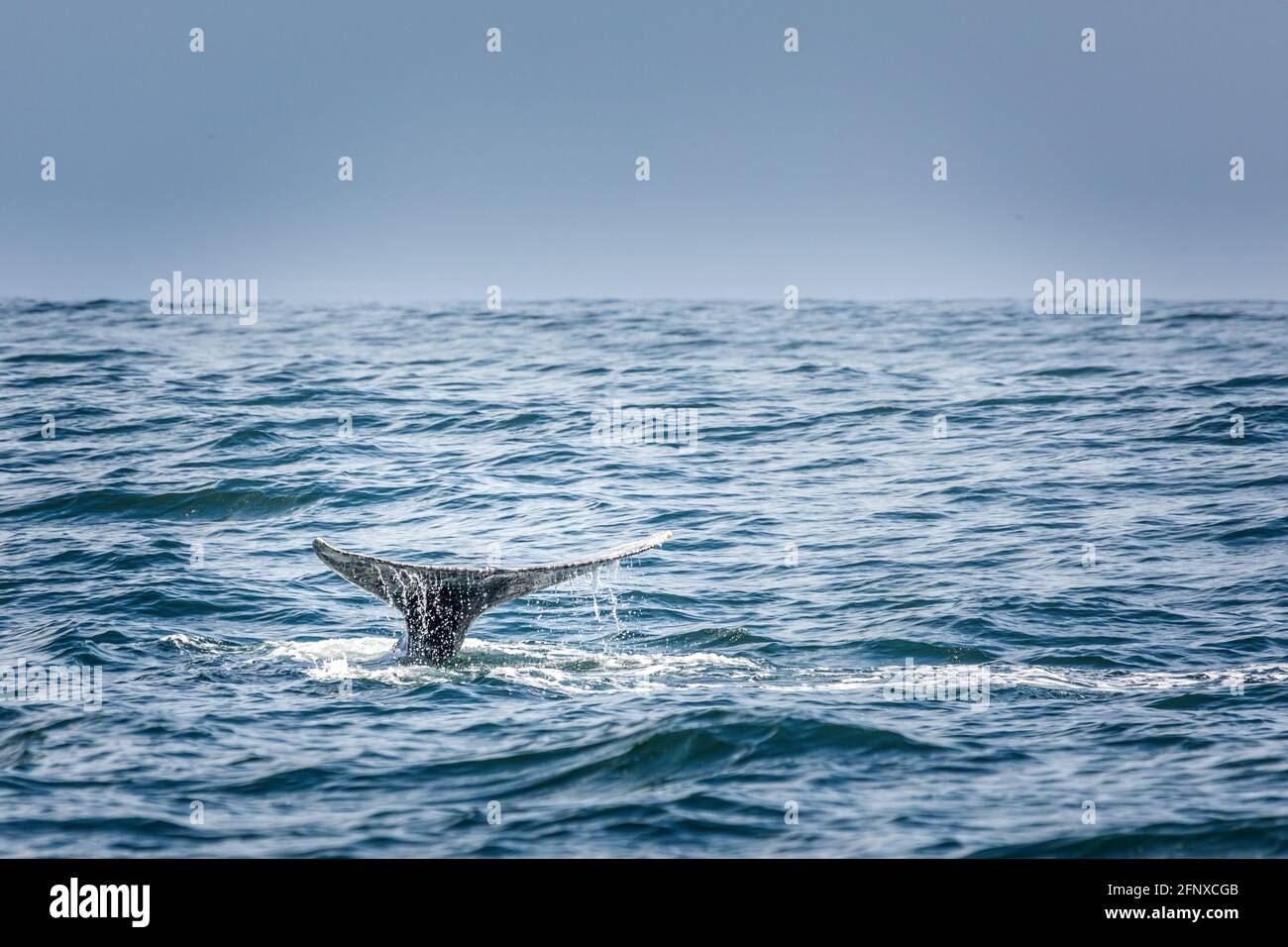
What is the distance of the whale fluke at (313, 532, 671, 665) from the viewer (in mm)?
13117

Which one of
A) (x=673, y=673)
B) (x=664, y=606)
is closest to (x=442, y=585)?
(x=673, y=673)

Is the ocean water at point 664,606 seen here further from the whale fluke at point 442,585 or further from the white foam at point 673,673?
the whale fluke at point 442,585

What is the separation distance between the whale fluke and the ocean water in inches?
15.8

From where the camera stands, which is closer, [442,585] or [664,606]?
[442,585]

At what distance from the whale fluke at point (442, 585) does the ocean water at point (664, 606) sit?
0.40 m

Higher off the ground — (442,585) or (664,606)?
(442,585)

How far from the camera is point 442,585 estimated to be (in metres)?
13.9

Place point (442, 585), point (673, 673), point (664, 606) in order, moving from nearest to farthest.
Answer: point (442, 585) → point (673, 673) → point (664, 606)

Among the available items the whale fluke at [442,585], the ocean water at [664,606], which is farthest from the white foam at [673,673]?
the whale fluke at [442,585]

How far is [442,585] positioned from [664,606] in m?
4.70

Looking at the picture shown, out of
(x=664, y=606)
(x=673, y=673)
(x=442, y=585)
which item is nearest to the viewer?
(x=442, y=585)

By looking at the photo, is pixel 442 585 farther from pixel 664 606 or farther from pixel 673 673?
pixel 664 606

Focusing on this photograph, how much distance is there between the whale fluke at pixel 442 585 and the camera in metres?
13.1
